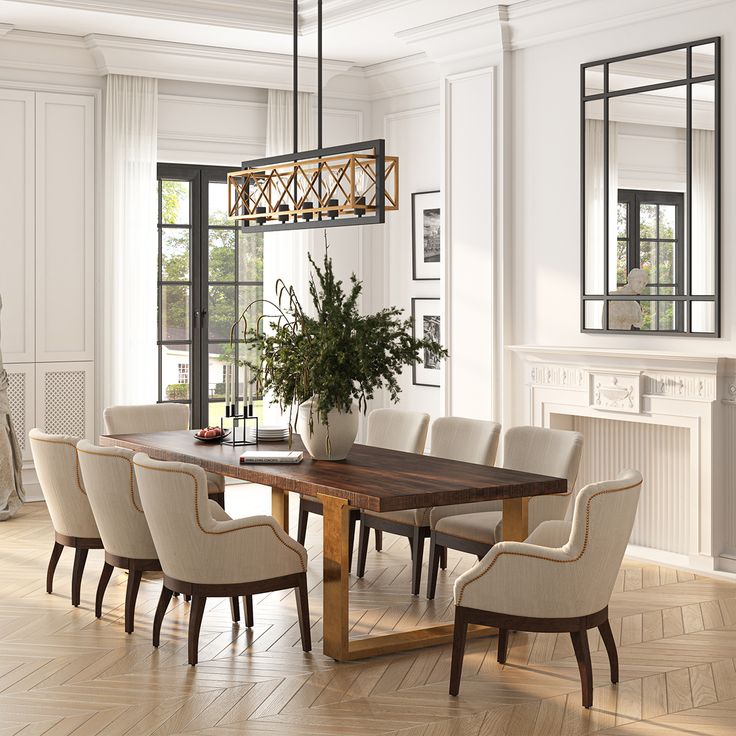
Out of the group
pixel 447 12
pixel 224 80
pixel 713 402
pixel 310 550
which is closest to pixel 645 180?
pixel 713 402

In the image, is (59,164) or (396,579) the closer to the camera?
(396,579)

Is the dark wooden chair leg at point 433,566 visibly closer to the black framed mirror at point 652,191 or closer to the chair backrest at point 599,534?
the chair backrest at point 599,534

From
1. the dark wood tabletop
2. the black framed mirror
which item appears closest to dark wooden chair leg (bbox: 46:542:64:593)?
the dark wood tabletop

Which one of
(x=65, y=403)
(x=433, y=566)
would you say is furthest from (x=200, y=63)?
(x=433, y=566)

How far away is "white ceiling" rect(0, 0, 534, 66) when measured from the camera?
7297mm

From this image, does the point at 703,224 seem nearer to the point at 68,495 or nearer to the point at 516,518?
the point at 516,518

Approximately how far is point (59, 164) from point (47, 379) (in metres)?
1.57

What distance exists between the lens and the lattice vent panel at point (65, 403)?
27.3 feet

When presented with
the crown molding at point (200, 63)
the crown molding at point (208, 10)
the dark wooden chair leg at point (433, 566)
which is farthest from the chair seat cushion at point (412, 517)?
the crown molding at point (200, 63)

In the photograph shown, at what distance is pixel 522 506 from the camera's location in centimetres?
491

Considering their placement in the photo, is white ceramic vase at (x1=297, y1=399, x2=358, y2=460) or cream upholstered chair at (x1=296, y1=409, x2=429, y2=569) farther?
cream upholstered chair at (x1=296, y1=409, x2=429, y2=569)

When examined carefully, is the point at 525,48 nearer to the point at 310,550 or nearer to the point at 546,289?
the point at 546,289

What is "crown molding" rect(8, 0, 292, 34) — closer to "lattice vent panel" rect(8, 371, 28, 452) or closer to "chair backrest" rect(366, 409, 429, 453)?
"lattice vent panel" rect(8, 371, 28, 452)

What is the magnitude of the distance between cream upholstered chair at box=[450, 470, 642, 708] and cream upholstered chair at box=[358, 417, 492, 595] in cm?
141
